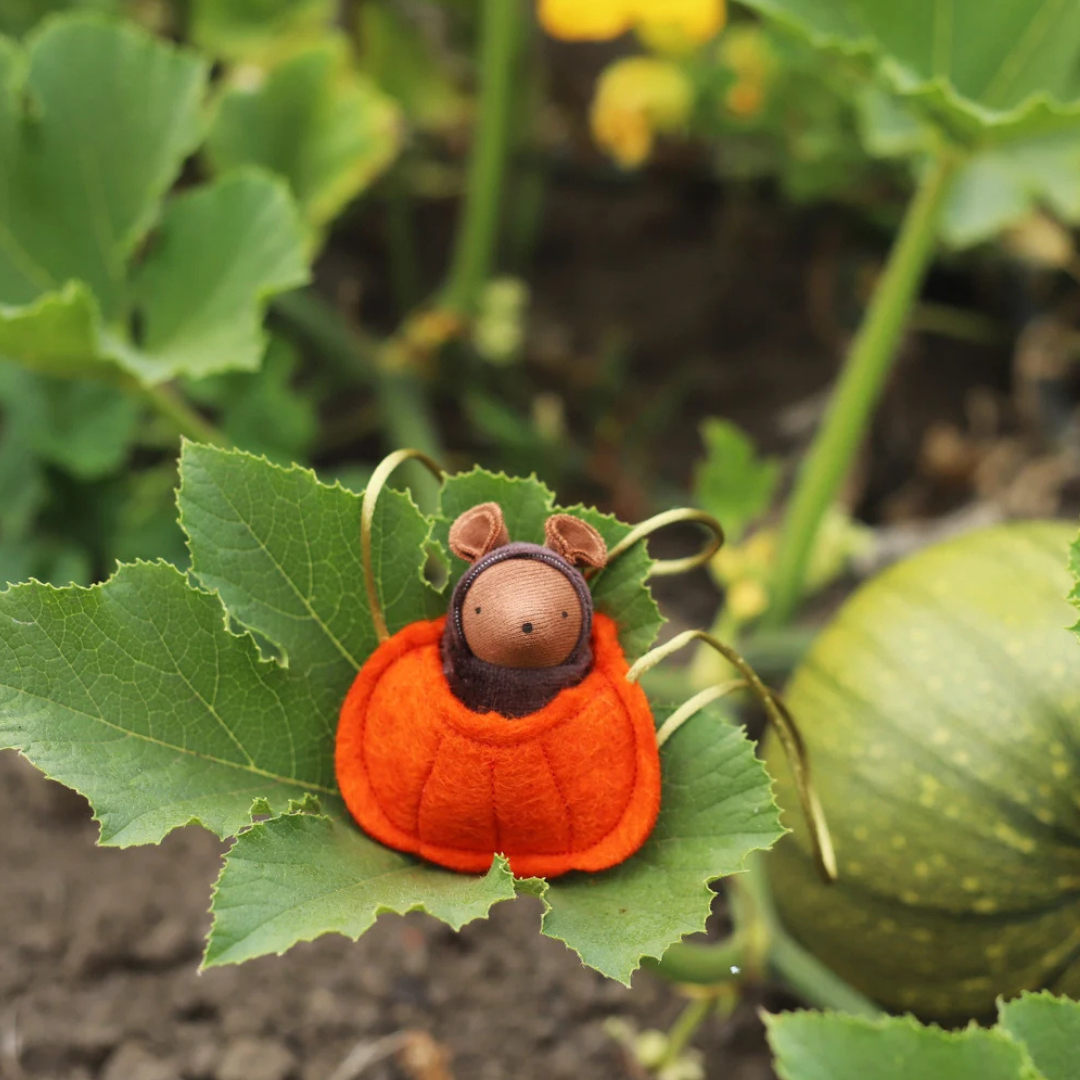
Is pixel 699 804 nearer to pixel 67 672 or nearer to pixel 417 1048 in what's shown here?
pixel 67 672

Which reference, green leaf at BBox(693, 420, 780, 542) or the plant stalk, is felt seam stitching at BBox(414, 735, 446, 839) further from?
green leaf at BBox(693, 420, 780, 542)

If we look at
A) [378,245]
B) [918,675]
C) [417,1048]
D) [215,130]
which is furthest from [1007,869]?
[378,245]

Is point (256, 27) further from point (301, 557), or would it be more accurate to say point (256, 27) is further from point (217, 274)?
point (301, 557)

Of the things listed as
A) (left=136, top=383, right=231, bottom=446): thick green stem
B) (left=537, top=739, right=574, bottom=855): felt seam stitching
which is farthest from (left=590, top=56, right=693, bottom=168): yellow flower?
(left=537, top=739, right=574, bottom=855): felt seam stitching

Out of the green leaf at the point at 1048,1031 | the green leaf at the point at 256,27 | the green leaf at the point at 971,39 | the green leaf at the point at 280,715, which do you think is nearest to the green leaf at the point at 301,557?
the green leaf at the point at 280,715

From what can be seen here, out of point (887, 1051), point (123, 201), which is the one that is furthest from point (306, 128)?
point (887, 1051)

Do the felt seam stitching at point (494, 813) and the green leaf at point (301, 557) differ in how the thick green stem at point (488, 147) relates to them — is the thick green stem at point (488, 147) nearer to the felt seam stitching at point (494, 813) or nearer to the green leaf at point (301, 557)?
the green leaf at point (301, 557)
